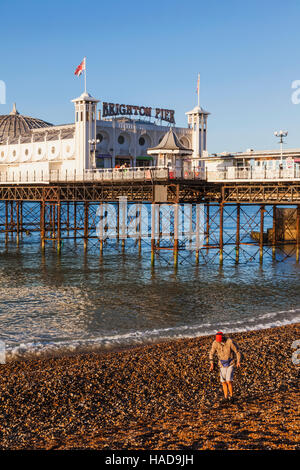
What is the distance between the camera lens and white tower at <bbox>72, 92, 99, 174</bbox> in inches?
1902

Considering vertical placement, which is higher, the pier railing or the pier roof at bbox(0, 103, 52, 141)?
the pier roof at bbox(0, 103, 52, 141)

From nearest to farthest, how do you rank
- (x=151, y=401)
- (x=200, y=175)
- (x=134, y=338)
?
(x=151, y=401)
(x=134, y=338)
(x=200, y=175)

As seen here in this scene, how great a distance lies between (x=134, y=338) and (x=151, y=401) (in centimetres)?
650

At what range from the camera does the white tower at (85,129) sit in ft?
159

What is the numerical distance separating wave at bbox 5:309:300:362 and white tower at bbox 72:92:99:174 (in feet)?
95.5

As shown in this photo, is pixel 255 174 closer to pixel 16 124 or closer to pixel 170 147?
pixel 170 147

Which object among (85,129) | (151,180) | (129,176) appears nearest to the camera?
(151,180)

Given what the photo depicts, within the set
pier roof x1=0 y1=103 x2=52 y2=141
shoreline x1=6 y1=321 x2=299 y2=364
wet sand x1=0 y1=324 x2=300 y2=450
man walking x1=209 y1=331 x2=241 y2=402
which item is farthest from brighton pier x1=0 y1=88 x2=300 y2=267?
pier roof x1=0 y1=103 x2=52 y2=141

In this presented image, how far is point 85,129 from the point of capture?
48.3 meters

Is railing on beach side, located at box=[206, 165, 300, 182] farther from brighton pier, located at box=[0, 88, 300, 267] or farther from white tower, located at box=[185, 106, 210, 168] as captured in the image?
white tower, located at box=[185, 106, 210, 168]

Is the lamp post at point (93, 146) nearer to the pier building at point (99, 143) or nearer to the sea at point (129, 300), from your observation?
the pier building at point (99, 143)

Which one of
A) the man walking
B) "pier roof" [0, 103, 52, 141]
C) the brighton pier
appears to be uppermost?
"pier roof" [0, 103, 52, 141]

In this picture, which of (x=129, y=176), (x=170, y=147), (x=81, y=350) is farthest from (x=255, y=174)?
(x=81, y=350)

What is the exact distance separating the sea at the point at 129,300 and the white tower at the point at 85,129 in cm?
975
